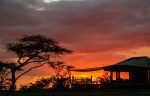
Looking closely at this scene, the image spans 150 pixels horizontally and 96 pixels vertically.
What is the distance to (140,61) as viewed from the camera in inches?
2109

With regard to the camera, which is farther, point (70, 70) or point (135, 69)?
point (70, 70)

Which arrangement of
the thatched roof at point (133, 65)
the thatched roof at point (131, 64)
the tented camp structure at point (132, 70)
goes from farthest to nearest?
the tented camp structure at point (132, 70), the thatched roof at point (131, 64), the thatched roof at point (133, 65)

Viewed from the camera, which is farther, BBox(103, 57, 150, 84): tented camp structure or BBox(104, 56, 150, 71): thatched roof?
BBox(103, 57, 150, 84): tented camp structure

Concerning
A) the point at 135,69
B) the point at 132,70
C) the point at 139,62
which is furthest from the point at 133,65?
the point at 132,70

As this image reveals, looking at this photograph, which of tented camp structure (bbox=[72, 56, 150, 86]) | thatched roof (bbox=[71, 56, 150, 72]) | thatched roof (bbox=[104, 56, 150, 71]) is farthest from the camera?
tented camp structure (bbox=[72, 56, 150, 86])

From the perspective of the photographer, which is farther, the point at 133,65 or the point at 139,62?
the point at 139,62

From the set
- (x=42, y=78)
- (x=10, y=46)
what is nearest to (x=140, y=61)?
(x=42, y=78)

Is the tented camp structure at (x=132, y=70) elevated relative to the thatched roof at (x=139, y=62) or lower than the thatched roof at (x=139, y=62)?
lower

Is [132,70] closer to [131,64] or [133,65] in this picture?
[131,64]

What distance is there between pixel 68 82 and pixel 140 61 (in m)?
10.2

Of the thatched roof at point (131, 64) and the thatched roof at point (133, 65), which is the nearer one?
the thatched roof at point (133, 65)

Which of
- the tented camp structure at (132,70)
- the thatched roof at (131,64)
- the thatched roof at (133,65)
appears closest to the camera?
the thatched roof at (133,65)

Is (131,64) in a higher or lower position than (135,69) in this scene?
higher

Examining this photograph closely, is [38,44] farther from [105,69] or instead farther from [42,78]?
[105,69]
